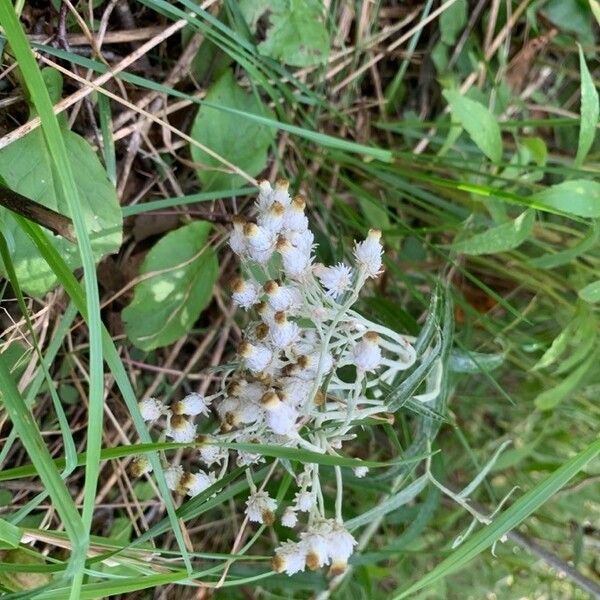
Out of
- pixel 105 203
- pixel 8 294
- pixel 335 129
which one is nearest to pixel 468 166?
pixel 335 129

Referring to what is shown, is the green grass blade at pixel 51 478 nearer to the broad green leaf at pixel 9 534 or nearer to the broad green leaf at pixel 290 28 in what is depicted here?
the broad green leaf at pixel 9 534

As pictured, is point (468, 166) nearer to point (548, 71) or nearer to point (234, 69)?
point (548, 71)

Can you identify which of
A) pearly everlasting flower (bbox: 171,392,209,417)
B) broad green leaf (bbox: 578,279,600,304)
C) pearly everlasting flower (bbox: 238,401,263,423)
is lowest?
pearly everlasting flower (bbox: 171,392,209,417)

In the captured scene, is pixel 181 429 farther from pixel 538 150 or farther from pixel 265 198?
pixel 538 150

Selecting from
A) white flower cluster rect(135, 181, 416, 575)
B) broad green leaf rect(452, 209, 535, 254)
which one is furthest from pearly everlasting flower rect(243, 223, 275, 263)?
broad green leaf rect(452, 209, 535, 254)

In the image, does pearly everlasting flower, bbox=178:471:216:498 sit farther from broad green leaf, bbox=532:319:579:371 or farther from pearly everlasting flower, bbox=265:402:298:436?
broad green leaf, bbox=532:319:579:371

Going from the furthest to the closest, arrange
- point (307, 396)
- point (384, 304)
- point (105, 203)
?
point (384, 304)
point (105, 203)
point (307, 396)
